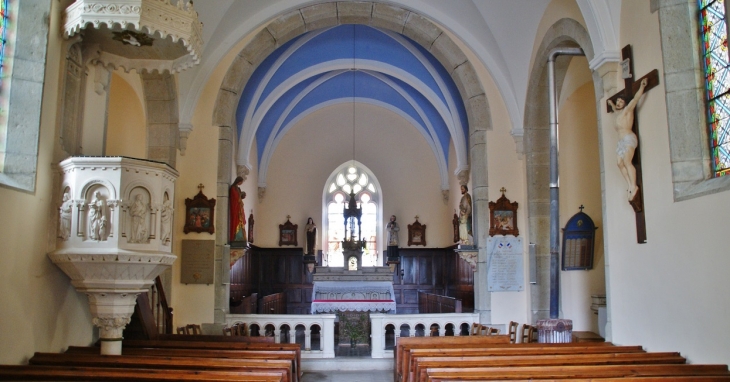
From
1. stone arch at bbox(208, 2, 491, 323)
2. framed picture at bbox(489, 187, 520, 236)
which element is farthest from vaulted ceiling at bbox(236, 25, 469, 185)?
framed picture at bbox(489, 187, 520, 236)

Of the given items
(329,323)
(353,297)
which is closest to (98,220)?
(329,323)

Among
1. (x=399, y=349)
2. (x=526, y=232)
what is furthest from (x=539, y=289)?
(x=399, y=349)

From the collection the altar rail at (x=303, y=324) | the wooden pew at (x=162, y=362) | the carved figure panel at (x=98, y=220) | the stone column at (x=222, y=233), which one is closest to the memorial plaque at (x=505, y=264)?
the altar rail at (x=303, y=324)

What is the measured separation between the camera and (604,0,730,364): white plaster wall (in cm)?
538

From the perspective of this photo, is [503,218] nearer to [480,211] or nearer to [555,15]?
[480,211]

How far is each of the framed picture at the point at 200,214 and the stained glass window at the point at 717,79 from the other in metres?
6.91

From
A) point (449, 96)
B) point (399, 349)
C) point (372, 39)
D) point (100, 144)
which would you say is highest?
point (372, 39)

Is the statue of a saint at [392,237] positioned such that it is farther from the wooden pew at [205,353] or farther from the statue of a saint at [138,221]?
the statue of a saint at [138,221]

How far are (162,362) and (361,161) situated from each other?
1326cm

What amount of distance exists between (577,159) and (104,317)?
26.2 feet

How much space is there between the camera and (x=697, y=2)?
6.22m

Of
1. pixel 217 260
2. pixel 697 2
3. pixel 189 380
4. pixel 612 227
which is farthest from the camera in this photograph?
pixel 217 260

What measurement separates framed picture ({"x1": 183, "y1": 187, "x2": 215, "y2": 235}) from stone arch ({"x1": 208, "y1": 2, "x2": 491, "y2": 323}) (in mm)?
208

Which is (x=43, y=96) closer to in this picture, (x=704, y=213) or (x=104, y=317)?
(x=104, y=317)
